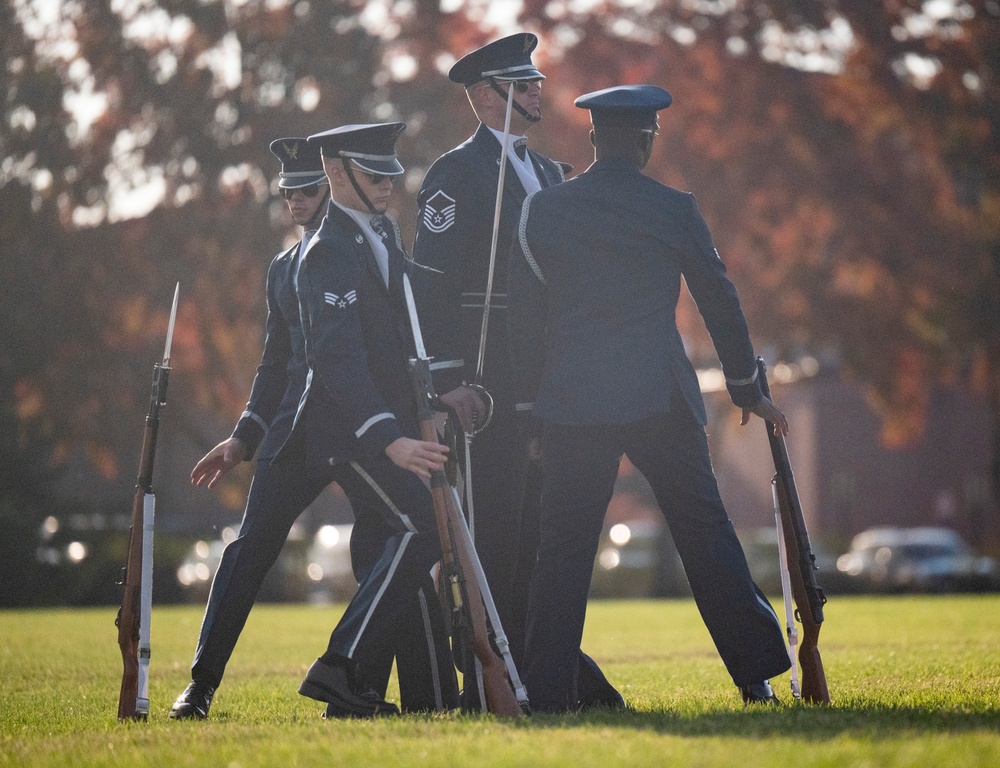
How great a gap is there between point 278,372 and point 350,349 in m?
1.07

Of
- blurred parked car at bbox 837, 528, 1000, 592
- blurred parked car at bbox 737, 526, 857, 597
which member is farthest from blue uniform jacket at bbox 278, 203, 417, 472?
blurred parked car at bbox 837, 528, 1000, 592

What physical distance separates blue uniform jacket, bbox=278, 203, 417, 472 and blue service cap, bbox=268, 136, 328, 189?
2.25ft

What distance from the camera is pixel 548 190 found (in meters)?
6.79

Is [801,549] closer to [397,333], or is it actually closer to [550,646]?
[550,646]

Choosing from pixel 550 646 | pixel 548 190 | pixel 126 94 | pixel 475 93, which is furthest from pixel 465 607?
pixel 126 94

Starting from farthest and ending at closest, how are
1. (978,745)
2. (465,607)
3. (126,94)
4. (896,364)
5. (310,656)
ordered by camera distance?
(896,364)
(126,94)
(310,656)
(465,607)
(978,745)

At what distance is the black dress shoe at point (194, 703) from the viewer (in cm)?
702

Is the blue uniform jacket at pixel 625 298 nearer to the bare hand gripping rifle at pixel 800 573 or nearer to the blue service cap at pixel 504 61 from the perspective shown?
the bare hand gripping rifle at pixel 800 573

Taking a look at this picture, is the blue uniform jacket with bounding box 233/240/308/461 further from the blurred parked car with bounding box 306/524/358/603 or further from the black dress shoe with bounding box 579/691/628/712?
the blurred parked car with bounding box 306/524/358/603

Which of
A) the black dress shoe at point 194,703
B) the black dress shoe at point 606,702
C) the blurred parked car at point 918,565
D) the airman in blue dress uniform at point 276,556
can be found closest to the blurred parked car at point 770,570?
the blurred parked car at point 918,565

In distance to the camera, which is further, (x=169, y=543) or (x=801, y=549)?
(x=169, y=543)

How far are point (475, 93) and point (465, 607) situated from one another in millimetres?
2242

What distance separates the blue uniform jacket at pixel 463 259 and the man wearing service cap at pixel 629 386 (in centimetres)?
44

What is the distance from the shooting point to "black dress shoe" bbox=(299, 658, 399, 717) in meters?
6.48
